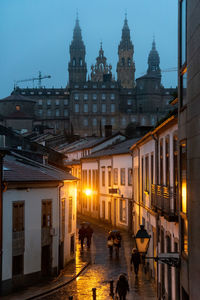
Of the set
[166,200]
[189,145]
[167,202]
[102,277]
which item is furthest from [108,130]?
[189,145]

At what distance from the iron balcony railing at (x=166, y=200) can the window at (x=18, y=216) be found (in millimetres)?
6370

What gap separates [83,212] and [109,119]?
9757 centimetres

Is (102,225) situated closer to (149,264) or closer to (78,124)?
(149,264)

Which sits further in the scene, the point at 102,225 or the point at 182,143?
the point at 102,225

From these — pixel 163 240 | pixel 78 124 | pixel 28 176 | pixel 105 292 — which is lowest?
pixel 105 292

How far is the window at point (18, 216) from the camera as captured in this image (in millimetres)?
21719

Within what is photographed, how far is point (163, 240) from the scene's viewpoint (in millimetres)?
19016

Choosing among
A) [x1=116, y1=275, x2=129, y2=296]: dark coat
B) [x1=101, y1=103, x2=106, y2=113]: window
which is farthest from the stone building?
[x1=101, y1=103, x2=106, y2=113]: window

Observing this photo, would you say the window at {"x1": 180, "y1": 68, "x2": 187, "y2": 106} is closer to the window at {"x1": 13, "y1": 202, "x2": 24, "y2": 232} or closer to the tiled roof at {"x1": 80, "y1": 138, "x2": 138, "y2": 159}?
the window at {"x1": 13, "y1": 202, "x2": 24, "y2": 232}

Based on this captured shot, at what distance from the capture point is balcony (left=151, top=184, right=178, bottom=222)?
14431 mm

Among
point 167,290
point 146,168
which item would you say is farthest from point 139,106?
point 167,290

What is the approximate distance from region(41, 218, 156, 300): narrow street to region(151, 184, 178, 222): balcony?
4267mm

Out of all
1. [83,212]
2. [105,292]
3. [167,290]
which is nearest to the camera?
[167,290]

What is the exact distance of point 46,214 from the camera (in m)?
24.3
